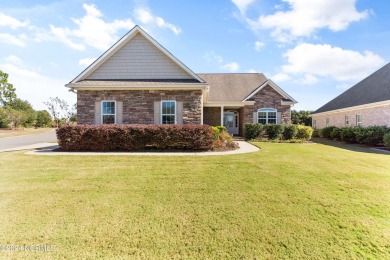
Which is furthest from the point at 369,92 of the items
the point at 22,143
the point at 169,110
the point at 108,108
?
the point at 22,143

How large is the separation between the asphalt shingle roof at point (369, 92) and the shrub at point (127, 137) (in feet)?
50.4

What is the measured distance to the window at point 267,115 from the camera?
1933 cm

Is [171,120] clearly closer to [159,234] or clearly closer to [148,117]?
[148,117]

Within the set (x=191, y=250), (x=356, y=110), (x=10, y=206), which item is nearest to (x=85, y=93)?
(x=10, y=206)

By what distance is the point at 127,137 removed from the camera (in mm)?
10906

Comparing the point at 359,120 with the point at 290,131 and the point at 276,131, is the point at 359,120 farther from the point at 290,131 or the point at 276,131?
the point at 276,131

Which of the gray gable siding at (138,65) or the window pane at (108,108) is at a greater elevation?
the gray gable siding at (138,65)

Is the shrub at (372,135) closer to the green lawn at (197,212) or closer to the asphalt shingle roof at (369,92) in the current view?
the asphalt shingle roof at (369,92)

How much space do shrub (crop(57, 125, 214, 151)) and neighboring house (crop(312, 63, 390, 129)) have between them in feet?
48.3

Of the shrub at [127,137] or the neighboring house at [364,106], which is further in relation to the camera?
the neighboring house at [364,106]

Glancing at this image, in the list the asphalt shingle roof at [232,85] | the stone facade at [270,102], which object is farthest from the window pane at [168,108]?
the stone facade at [270,102]

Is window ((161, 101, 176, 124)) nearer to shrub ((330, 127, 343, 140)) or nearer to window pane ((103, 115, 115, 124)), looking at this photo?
window pane ((103, 115, 115, 124))

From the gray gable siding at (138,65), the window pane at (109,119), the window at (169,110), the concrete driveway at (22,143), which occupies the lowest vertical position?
the concrete driveway at (22,143)

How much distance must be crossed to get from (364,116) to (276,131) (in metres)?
8.37
